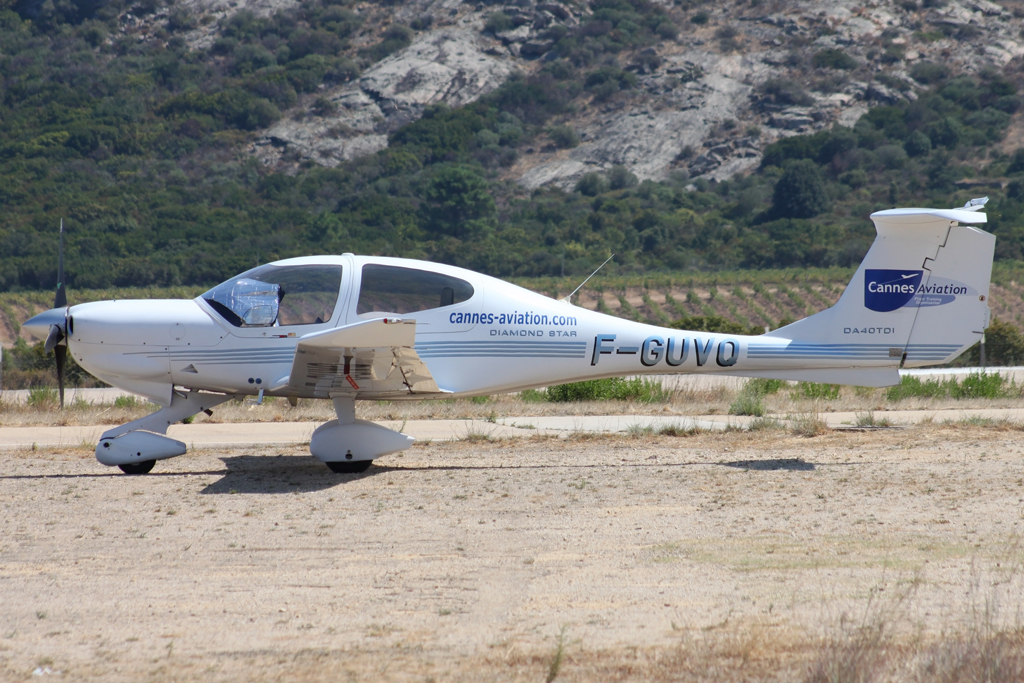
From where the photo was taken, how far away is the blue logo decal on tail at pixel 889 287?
9812 millimetres

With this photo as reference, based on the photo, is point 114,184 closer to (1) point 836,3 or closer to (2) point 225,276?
(2) point 225,276

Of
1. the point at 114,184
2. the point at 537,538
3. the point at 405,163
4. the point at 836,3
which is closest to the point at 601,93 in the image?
the point at 405,163

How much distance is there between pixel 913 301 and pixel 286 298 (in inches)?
262

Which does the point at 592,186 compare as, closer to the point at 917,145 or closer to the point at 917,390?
the point at 917,145

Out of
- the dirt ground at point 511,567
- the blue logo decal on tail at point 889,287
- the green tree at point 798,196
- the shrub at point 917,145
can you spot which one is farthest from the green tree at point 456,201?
the dirt ground at point 511,567

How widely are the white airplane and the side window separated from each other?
0.05 feet

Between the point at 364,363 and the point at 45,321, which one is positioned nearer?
the point at 364,363

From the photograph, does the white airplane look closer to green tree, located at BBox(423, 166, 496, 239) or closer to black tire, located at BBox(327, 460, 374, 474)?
black tire, located at BBox(327, 460, 374, 474)

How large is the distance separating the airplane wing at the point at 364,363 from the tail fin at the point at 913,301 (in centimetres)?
415

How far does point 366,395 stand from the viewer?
9562mm

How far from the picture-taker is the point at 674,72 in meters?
79.4

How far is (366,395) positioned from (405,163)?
61484 millimetres

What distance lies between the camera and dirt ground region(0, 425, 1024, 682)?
4531 millimetres

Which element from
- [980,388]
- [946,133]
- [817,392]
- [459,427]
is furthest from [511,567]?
[946,133]
